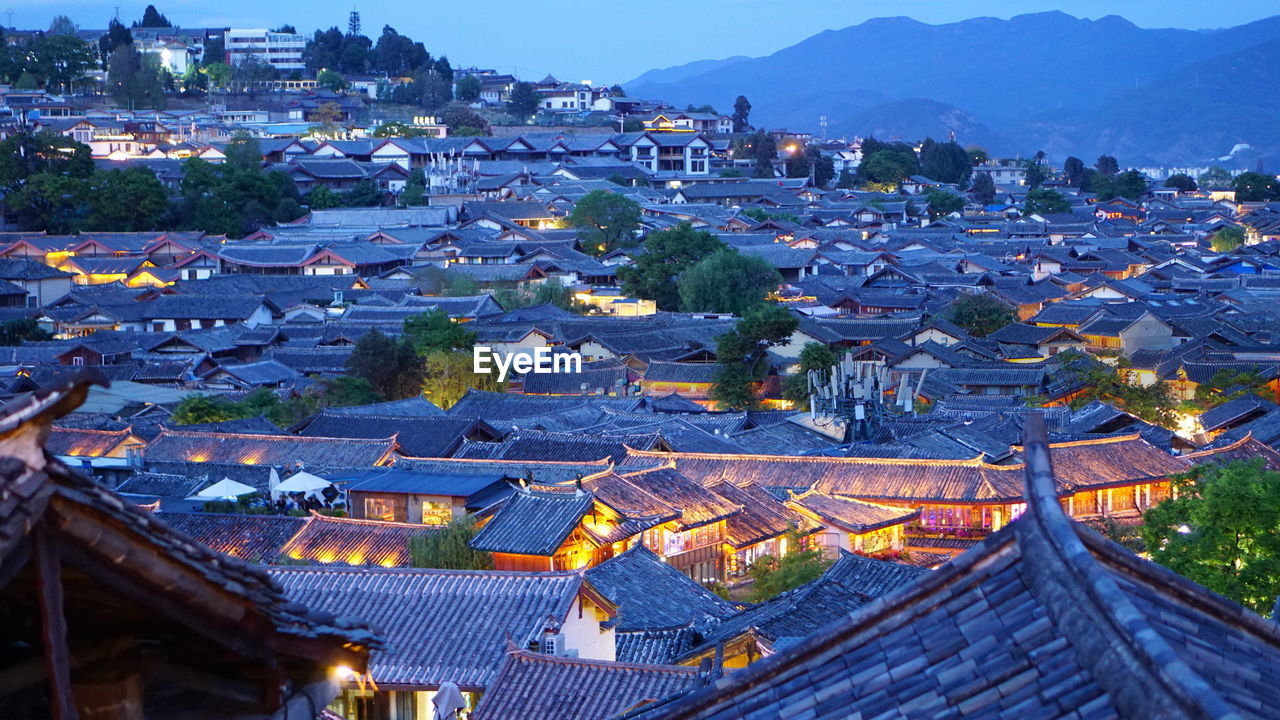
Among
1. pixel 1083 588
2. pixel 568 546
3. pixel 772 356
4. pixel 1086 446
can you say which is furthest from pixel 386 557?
pixel 772 356

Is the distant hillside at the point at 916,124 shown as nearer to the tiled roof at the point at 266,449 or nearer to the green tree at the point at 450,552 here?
the tiled roof at the point at 266,449

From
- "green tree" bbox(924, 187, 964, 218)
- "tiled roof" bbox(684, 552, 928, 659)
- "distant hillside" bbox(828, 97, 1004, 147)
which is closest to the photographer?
"tiled roof" bbox(684, 552, 928, 659)

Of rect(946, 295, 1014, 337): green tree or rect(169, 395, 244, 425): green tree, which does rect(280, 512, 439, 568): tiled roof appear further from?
rect(946, 295, 1014, 337): green tree

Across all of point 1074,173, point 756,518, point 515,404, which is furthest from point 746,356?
point 1074,173

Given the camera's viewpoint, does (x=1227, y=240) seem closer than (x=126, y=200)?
No

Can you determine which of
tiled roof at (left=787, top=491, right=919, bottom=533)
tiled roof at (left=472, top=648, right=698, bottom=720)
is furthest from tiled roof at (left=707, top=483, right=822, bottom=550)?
tiled roof at (left=472, top=648, right=698, bottom=720)

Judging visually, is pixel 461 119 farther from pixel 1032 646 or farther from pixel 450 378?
pixel 1032 646

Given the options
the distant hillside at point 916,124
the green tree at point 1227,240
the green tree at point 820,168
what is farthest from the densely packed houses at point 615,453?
the distant hillside at point 916,124
